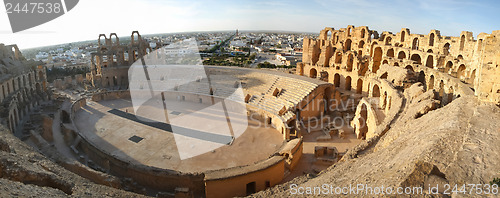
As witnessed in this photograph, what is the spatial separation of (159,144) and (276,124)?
710 centimetres

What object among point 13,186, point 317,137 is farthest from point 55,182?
point 317,137

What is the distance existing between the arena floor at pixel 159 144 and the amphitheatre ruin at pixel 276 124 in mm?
91

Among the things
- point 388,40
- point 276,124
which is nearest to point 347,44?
point 388,40

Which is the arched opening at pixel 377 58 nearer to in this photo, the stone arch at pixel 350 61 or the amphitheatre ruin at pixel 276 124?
the amphitheatre ruin at pixel 276 124

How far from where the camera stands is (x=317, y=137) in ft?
55.6

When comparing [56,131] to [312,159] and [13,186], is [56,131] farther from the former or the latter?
[312,159]

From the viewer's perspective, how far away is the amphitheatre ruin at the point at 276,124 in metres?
7.25

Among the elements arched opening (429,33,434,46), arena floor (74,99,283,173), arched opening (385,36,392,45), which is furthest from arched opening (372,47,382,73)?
arena floor (74,99,283,173)

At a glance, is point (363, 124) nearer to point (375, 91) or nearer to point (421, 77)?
point (375, 91)

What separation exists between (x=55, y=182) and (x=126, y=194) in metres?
1.75

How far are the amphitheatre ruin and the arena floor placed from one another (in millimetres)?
91

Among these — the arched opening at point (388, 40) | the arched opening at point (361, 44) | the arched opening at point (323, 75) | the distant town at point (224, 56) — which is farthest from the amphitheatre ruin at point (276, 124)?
the distant town at point (224, 56)

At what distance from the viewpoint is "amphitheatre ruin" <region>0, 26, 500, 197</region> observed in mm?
7246

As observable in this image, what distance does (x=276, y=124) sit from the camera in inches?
720
